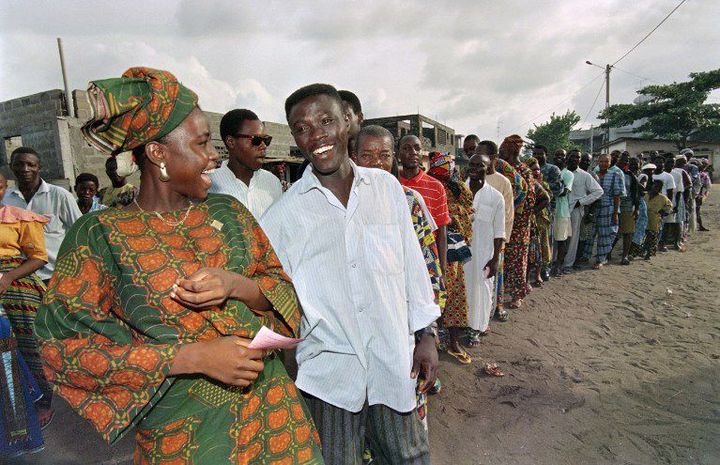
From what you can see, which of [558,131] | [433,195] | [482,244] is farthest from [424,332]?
[558,131]

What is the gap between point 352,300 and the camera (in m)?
1.62

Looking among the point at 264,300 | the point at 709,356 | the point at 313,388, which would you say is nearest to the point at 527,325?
the point at 709,356

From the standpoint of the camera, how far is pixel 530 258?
637cm

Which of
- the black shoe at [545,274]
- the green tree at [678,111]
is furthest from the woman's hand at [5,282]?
the green tree at [678,111]

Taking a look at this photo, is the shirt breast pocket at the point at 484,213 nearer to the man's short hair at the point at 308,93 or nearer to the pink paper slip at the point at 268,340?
the man's short hair at the point at 308,93

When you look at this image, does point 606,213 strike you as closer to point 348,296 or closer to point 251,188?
point 251,188

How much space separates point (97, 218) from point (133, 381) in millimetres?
491

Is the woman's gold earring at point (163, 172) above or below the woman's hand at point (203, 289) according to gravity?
above

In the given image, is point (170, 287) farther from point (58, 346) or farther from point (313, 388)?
point (313, 388)

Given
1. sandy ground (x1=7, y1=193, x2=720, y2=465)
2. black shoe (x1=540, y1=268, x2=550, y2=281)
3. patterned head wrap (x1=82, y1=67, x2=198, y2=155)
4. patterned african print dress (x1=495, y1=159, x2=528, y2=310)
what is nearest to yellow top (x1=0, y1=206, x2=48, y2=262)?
sandy ground (x1=7, y1=193, x2=720, y2=465)

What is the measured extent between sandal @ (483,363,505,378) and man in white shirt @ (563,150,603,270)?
4.45 m

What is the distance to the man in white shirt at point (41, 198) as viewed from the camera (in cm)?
354

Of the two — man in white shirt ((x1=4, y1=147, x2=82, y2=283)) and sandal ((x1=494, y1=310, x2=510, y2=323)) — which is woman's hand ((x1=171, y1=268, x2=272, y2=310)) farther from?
sandal ((x1=494, y1=310, x2=510, y2=323))

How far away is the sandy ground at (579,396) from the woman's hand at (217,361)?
6.86ft
